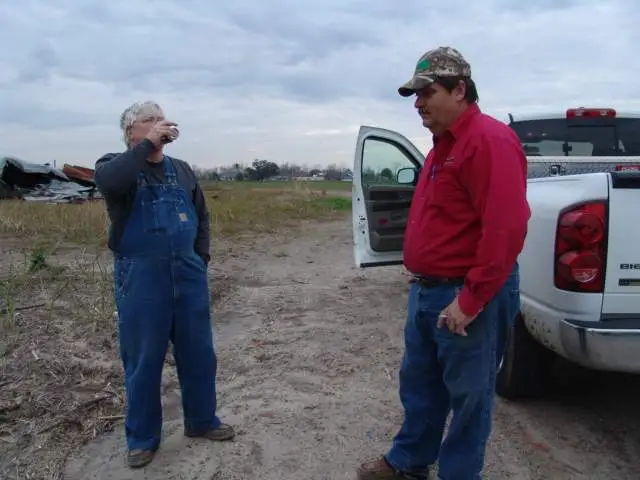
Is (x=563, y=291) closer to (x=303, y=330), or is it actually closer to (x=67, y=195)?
(x=303, y=330)

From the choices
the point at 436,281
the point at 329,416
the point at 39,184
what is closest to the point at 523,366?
the point at 329,416

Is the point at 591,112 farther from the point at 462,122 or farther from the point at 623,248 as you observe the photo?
the point at 462,122

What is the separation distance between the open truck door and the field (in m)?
0.75

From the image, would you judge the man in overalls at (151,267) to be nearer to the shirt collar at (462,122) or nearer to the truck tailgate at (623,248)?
the shirt collar at (462,122)

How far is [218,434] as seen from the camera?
135 inches

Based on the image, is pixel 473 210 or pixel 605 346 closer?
pixel 473 210

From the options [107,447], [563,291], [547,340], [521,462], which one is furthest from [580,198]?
[107,447]

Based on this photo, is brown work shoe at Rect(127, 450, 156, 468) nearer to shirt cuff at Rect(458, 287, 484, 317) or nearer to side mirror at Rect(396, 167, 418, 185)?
shirt cuff at Rect(458, 287, 484, 317)

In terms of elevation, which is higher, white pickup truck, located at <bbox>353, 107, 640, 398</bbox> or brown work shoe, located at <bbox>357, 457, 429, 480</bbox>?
white pickup truck, located at <bbox>353, 107, 640, 398</bbox>

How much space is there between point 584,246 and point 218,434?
217 cm

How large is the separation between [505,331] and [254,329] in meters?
3.45

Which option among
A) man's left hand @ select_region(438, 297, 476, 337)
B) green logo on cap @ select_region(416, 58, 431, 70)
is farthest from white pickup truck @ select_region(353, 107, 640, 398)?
green logo on cap @ select_region(416, 58, 431, 70)

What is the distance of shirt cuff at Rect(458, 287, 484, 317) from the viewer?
7.54 feet

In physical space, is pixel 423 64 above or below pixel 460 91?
above
